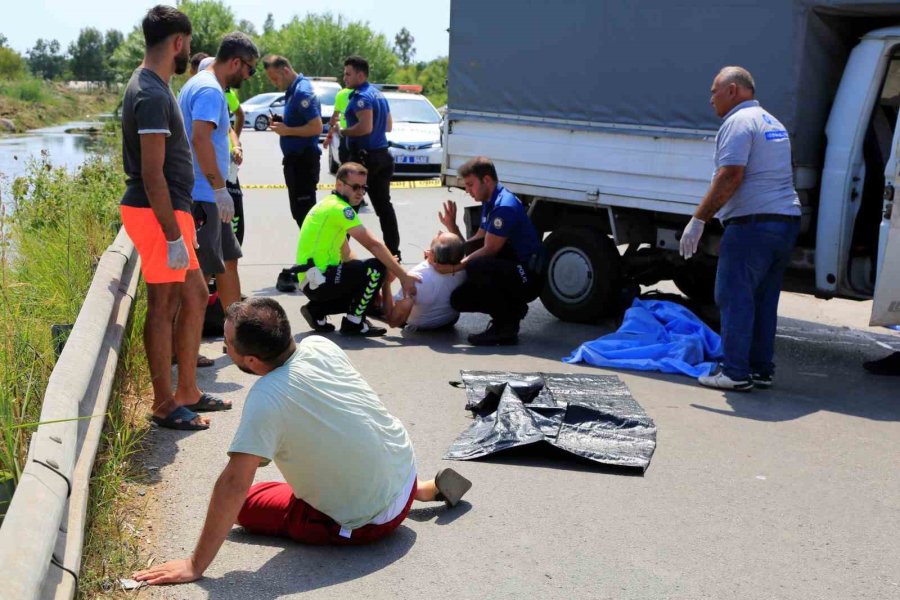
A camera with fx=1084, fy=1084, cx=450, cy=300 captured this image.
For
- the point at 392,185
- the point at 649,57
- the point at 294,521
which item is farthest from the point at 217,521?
the point at 392,185

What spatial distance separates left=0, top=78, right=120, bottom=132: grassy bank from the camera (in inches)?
1944

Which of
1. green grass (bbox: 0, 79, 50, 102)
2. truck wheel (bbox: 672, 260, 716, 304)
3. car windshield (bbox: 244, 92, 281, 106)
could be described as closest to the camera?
truck wheel (bbox: 672, 260, 716, 304)

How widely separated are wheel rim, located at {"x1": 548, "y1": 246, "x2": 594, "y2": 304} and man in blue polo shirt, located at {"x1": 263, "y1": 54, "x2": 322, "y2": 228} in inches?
101

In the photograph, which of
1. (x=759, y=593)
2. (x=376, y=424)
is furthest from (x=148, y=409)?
(x=759, y=593)

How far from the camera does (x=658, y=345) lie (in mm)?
7684

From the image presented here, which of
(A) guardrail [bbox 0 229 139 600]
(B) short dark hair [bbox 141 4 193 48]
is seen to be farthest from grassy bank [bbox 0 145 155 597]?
(B) short dark hair [bbox 141 4 193 48]

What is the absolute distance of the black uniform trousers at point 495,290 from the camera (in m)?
8.23

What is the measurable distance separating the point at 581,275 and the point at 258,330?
5232 millimetres

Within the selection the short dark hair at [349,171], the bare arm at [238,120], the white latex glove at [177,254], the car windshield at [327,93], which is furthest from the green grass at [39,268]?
the car windshield at [327,93]

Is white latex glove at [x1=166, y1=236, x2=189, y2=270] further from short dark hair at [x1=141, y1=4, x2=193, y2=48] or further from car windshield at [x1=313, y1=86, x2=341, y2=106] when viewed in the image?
car windshield at [x1=313, y1=86, x2=341, y2=106]

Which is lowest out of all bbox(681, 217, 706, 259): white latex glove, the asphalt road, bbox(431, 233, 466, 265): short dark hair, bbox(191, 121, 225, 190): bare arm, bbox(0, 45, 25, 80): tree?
the asphalt road

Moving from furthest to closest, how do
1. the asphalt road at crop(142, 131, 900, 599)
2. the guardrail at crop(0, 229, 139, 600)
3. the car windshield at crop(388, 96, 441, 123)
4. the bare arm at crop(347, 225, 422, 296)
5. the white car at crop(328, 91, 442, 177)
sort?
the car windshield at crop(388, 96, 441, 123), the white car at crop(328, 91, 442, 177), the bare arm at crop(347, 225, 422, 296), the asphalt road at crop(142, 131, 900, 599), the guardrail at crop(0, 229, 139, 600)

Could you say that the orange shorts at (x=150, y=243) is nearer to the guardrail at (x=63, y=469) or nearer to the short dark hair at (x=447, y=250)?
the guardrail at (x=63, y=469)

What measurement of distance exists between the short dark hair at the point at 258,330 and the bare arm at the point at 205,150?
106 inches
